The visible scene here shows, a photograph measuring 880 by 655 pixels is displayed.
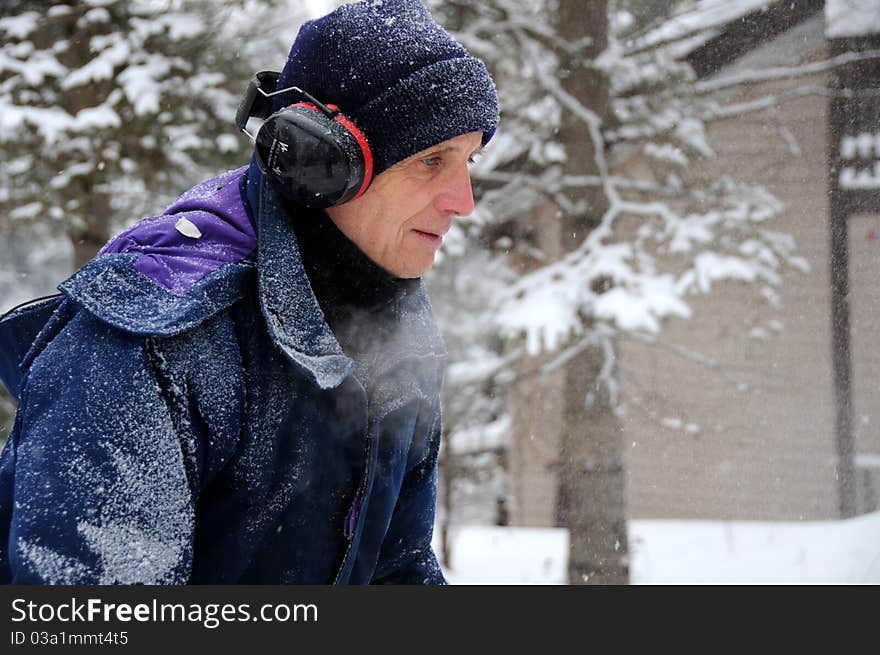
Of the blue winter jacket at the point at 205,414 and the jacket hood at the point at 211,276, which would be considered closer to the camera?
the blue winter jacket at the point at 205,414

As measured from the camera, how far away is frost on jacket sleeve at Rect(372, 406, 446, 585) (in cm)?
205

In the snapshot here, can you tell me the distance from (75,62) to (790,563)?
6.80 metres

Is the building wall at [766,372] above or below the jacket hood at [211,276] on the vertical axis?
above

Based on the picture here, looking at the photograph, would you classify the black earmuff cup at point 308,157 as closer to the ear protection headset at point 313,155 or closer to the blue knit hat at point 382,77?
the ear protection headset at point 313,155

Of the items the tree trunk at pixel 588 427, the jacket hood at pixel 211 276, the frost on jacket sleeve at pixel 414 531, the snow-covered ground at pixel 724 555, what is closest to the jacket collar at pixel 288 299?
the jacket hood at pixel 211 276

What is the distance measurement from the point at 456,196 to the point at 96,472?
2.83 feet

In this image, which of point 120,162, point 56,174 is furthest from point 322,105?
point 56,174

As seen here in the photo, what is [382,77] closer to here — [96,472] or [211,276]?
[211,276]

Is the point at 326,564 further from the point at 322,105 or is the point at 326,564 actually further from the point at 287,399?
the point at 322,105

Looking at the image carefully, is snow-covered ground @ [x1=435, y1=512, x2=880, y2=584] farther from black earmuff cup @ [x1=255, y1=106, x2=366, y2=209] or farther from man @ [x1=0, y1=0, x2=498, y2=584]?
black earmuff cup @ [x1=255, y1=106, x2=366, y2=209]

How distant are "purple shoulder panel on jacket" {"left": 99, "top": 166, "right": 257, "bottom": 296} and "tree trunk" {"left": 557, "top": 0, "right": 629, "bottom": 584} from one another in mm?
4767

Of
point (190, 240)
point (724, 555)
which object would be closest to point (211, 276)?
point (190, 240)

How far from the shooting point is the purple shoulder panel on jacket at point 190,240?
146 cm

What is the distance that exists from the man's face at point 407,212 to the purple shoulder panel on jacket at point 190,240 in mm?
200
